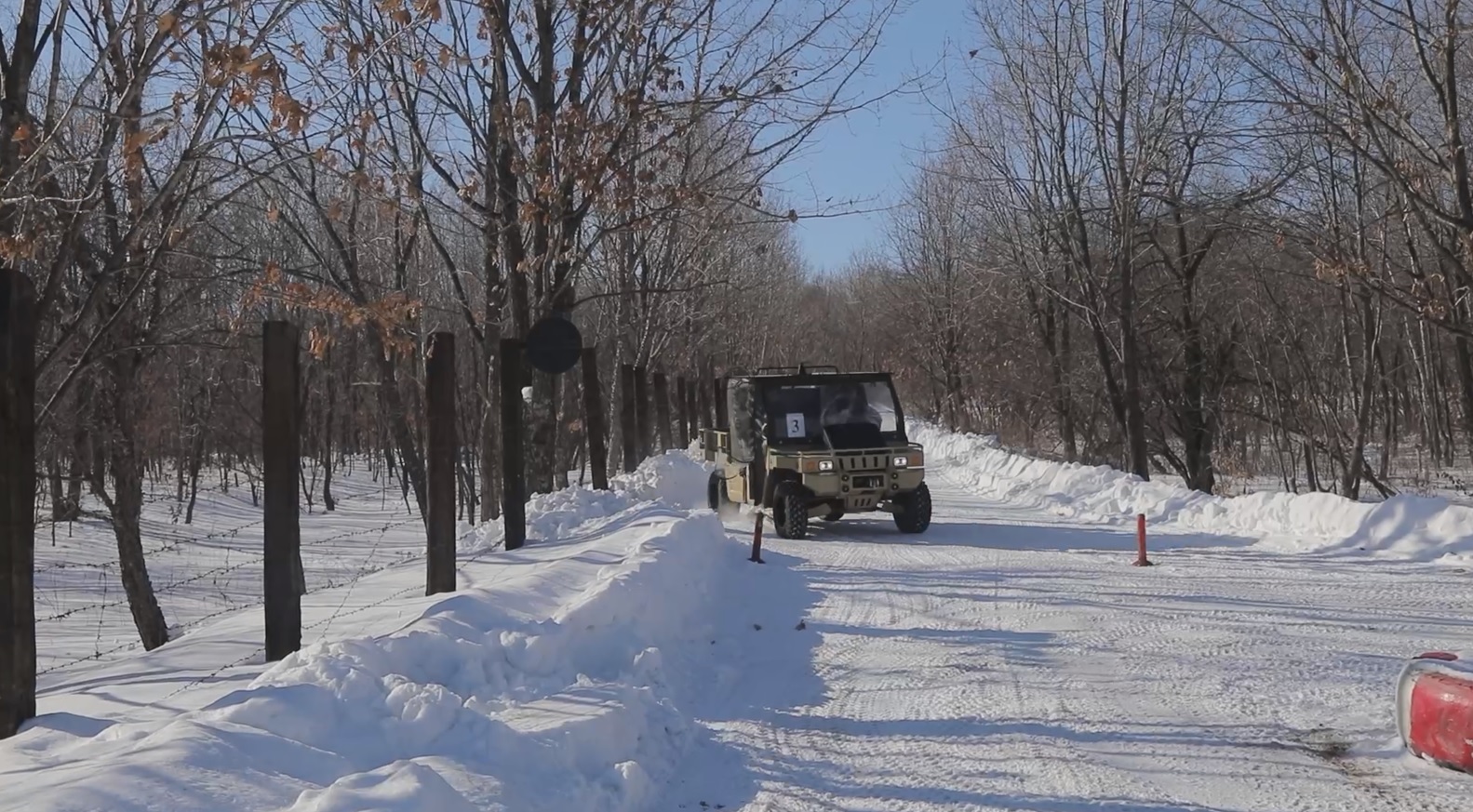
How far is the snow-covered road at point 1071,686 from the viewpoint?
19.4 ft

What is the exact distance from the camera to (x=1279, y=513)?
16.2 metres

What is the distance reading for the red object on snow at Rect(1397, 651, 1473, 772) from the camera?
5.74m

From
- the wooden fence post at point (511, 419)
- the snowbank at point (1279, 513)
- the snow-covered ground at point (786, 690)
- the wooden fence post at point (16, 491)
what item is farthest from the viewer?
the snowbank at point (1279, 513)

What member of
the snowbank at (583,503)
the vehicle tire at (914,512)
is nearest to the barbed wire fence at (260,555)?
the snowbank at (583,503)

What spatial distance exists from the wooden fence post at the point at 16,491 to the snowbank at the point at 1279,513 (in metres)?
12.1

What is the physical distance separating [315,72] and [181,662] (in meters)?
4.11

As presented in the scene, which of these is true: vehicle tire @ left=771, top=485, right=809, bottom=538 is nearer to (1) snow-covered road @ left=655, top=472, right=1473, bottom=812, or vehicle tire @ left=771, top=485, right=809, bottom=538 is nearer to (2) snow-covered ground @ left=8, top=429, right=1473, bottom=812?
(2) snow-covered ground @ left=8, top=429, right=1473, bottom=812

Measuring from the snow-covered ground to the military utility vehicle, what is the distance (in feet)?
10.6

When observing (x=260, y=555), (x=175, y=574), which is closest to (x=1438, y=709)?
(x=175, y=574)

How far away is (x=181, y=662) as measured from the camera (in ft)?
27.5

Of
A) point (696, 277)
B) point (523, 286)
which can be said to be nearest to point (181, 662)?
point (523, 286)

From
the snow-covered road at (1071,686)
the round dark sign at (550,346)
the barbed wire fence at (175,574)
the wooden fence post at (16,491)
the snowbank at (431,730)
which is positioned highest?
the round dark sign at (550,346)

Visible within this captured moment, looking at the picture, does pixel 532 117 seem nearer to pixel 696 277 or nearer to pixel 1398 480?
pixel 696 277

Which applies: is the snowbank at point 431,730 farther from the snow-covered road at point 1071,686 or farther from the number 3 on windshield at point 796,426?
the number 3 on windshield at point 796,426
